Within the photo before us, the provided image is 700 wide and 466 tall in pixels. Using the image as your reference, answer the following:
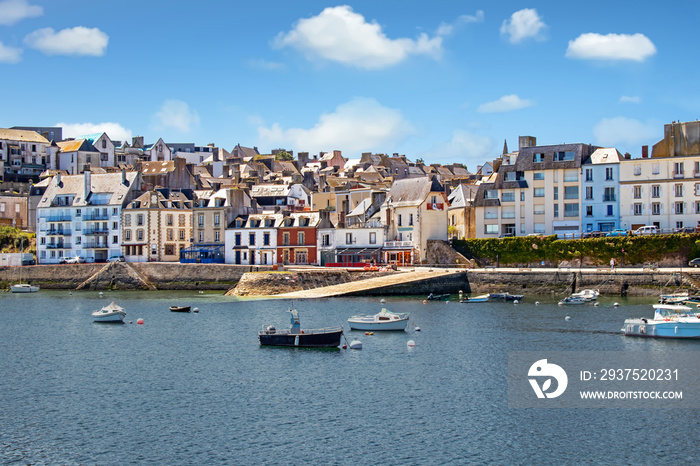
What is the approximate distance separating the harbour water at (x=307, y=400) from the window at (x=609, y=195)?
103 ft

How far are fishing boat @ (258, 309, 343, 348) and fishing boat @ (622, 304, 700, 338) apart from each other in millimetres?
19788

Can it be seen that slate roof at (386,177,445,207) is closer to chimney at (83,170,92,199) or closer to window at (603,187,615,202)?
window at (603,187,615,202)

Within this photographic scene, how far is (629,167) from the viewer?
89.6 m

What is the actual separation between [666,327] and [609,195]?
1668 inches

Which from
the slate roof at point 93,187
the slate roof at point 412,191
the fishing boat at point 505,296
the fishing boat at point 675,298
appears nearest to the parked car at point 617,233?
the fishing boat at point 675,298

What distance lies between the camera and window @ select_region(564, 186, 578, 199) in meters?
92.2

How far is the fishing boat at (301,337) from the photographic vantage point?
4900cm

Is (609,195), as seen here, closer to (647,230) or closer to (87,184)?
(647,230)

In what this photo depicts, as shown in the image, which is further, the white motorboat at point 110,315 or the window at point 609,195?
the window at point 609,195

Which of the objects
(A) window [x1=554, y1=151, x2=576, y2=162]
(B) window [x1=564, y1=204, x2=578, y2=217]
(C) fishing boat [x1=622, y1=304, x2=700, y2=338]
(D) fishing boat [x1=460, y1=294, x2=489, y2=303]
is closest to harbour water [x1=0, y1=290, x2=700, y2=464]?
(C) fishing boat [x1=622, y1=304, x2=700, y2=338]

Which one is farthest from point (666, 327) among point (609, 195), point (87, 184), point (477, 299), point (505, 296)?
point (87, 184)

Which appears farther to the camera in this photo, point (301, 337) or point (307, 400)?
point (301, 337)

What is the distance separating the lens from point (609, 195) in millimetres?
90438

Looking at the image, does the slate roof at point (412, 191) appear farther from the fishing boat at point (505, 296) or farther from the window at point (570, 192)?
the fishing boat at point (505, 296)
